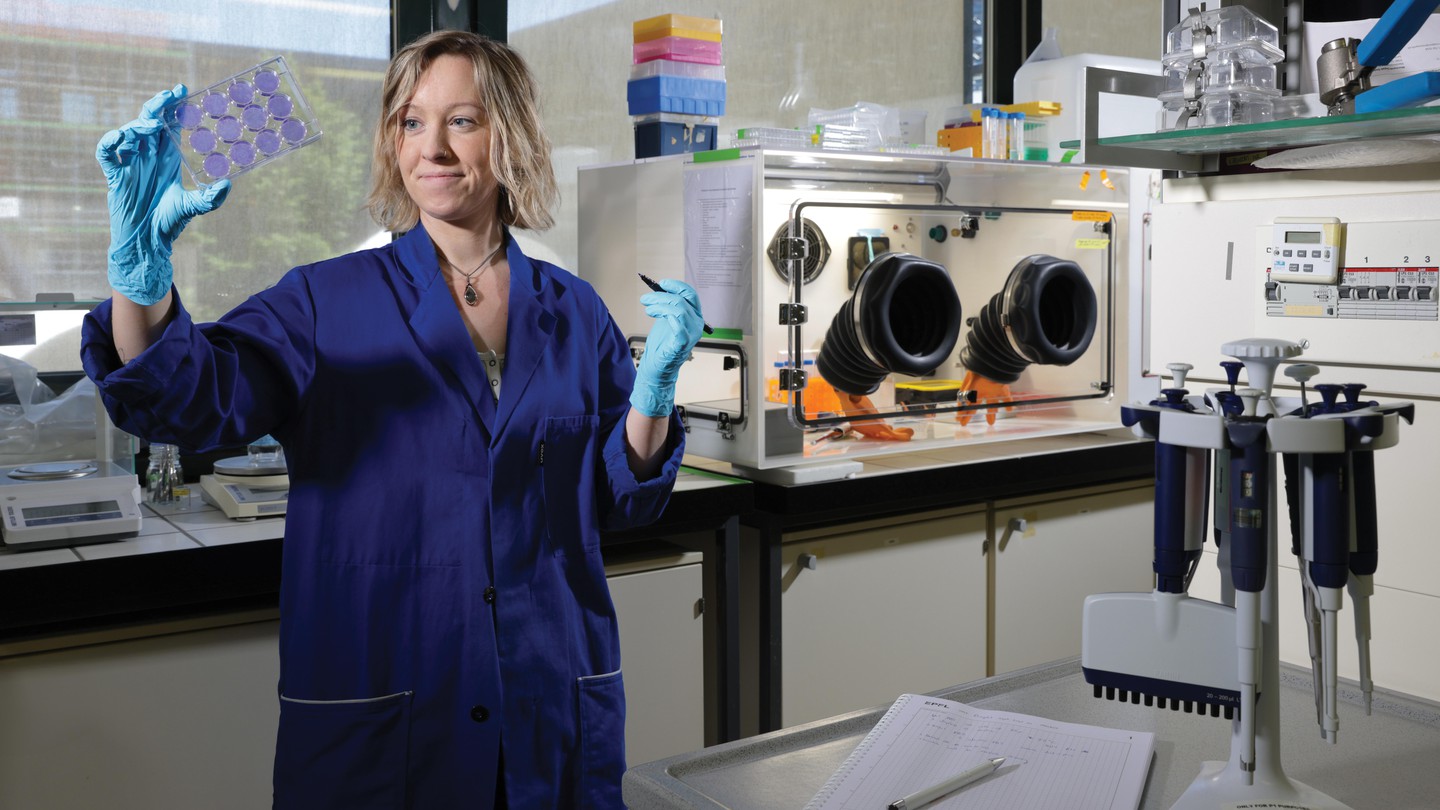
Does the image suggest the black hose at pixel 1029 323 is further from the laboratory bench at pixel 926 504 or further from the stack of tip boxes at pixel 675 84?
the stack of tip boxes at pixel 675 84

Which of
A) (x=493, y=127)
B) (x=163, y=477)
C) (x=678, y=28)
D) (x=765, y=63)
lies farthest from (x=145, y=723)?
(x=765, y=63)

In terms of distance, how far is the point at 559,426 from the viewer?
74.4 inches

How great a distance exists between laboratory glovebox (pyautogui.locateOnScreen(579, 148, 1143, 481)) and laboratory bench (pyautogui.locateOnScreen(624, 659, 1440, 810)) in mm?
1299

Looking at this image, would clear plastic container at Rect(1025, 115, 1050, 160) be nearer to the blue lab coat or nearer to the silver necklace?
the silver necklace

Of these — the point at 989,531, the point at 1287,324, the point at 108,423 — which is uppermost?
the point at 1287,324

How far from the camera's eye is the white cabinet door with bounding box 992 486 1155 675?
312 centimetres

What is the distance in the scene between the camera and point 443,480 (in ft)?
5.91

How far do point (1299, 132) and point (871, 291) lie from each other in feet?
5.28

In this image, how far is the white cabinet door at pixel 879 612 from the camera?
277 centimetres

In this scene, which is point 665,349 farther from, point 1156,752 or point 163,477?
point 163,477

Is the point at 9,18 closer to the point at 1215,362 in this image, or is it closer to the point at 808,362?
the point at 808,362

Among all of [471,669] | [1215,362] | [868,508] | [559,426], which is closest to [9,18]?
[559,426]

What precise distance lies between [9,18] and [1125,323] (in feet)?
9.03

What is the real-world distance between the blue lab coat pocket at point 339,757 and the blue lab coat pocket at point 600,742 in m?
0.27
